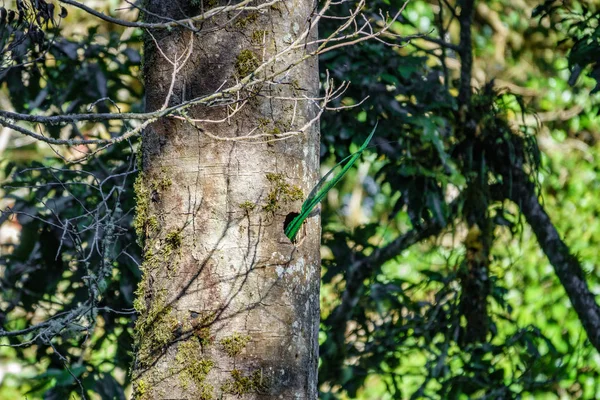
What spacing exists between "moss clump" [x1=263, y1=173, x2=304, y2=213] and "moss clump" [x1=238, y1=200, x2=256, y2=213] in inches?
1.2

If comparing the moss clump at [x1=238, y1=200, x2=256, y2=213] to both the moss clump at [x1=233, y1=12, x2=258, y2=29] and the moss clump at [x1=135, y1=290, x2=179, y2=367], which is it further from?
the moss clump at [x1=233, y1=12, x2=258, y2=29]

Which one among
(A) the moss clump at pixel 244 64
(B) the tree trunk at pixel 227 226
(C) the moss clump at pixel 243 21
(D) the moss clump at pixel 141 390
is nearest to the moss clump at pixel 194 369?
(B) the tree trunk at pixel 227 226

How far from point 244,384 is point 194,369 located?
0.12 metres

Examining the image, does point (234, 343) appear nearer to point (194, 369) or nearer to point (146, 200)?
point (194, 369)

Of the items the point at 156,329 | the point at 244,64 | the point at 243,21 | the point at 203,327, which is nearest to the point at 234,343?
the point at 203,327

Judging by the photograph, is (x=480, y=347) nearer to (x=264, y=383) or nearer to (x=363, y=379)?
(x=363, y=379)

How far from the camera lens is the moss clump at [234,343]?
1688mm

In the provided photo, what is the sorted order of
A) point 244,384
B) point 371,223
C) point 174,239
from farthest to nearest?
1. point 371,223
2. point 174,239
3. point 244,384

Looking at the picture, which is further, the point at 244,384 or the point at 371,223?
the point at 371,223

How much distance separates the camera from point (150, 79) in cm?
192

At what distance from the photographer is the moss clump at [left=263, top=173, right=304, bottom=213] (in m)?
1.78

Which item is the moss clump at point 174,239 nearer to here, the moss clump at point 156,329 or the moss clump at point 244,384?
the moss clump at point 156,329

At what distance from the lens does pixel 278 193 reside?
1785 mm

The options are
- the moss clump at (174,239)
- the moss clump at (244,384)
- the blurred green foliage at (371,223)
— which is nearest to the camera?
the moss clump at (244,384)
